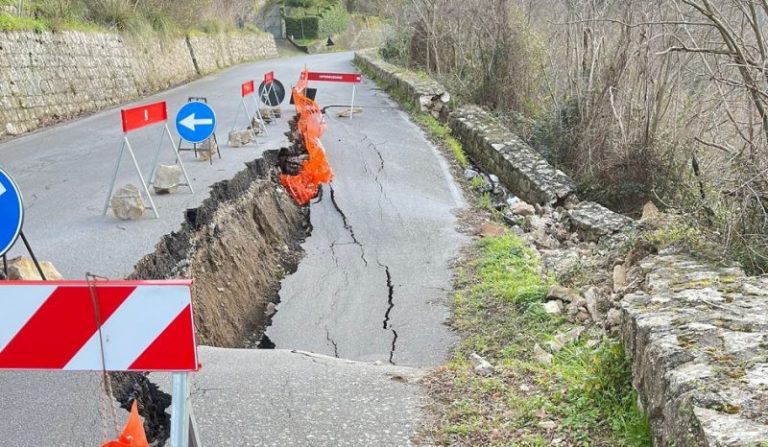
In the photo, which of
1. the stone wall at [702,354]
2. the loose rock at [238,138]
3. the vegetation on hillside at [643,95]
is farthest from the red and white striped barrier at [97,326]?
the loose rock at [238,138]

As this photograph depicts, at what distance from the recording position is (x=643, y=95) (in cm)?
1081

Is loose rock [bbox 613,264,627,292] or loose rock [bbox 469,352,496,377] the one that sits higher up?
loose rock [bbox 613,264,627,292]

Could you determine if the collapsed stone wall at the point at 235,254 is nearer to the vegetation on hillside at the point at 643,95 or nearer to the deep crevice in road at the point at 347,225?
the deep crevice in road at the point at 347,225

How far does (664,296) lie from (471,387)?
4.45 ft

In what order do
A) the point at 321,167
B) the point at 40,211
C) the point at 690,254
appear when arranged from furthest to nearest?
the point at 321,167, the point at 40,211, the point at 690,254

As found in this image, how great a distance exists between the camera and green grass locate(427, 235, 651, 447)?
13.1ft

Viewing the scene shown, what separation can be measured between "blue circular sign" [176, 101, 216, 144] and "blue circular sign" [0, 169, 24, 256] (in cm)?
507

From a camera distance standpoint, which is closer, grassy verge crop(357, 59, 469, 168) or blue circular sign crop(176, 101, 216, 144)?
blue circular sign crop(176, 101, 216, 144)

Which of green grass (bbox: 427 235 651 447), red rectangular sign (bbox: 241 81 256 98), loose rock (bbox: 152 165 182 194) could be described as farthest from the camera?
red rectangular sign (bbox: 241 81 256 98)

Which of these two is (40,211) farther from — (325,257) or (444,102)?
(444,102)

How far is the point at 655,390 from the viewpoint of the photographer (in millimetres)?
3605

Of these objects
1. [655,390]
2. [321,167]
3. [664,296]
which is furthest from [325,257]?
[655,390]

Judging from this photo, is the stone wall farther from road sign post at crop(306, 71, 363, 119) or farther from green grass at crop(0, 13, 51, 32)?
green grass at crop(0, 13, 51, 32)

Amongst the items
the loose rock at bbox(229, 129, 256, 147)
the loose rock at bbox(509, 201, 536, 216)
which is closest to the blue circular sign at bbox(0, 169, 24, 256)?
the loose rock at bbox(229, 129, 256, 147)
